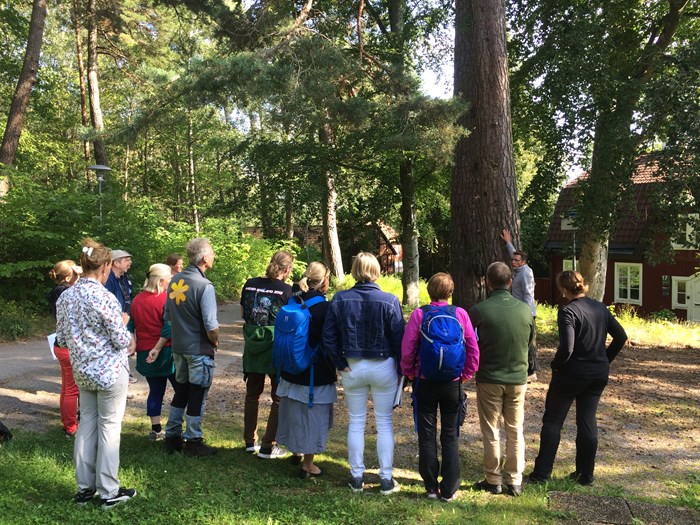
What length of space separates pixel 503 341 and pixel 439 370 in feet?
1.95

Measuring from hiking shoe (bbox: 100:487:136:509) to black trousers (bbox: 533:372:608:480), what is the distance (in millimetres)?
3111

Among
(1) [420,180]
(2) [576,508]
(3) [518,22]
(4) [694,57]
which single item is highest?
(3) [518,22]

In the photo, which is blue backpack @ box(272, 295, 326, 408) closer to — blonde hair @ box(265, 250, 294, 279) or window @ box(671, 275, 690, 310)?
blonde hair @ box(265, 250, 294, 279)

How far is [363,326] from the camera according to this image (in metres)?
3.95

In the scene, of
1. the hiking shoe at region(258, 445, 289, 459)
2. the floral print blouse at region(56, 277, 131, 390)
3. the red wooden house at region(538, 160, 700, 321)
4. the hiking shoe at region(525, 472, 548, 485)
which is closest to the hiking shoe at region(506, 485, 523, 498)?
the hiking shoe at region(525, 472, 548, 485)

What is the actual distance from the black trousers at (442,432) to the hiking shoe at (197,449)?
187 cm

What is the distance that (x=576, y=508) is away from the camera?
12.6 feet

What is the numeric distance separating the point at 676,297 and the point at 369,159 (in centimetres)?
1782

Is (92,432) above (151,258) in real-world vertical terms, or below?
→ below

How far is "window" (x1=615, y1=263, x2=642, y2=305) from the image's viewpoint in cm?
2589

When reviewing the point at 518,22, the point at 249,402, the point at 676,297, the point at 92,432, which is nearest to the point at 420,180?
the point at 518,22

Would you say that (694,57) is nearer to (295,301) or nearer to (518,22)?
(518,22)

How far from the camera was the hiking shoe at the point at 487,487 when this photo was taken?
13.5 ft

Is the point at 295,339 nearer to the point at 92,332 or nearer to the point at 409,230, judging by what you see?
the point at 92,332
